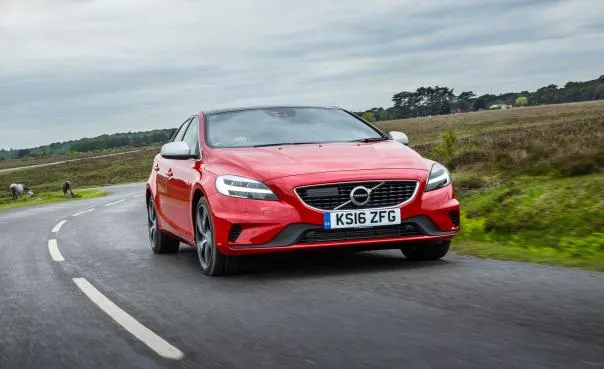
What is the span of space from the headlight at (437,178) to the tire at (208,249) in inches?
71.2

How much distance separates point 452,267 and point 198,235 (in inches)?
94.3

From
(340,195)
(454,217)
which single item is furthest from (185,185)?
(454,217)

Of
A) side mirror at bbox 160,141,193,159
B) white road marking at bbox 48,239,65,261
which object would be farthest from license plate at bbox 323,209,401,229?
white road marking at bbox 48,239,65,261

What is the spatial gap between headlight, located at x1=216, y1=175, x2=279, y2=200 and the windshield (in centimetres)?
93

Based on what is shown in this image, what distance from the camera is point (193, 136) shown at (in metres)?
9.30

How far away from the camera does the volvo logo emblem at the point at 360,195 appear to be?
723 cm

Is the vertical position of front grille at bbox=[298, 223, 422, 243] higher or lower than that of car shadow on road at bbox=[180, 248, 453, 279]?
higher

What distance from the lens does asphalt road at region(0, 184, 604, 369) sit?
14.0 ft

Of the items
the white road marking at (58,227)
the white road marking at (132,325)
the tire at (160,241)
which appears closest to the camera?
the white road marking at (132,325)

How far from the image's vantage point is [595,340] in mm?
4305

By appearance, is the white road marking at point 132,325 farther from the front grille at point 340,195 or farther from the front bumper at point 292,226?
the front grille at point 340,195

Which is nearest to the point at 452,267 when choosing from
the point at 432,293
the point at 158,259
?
the point at 432,293

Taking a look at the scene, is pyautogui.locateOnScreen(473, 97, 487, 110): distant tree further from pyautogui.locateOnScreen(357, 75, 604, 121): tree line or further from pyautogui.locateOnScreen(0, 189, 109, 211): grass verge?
pyautogui.locateOnScreen(0, 189, 109, 211): grass verge

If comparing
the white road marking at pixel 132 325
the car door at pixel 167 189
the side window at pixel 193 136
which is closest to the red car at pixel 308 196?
the side window at pixel 193 136
